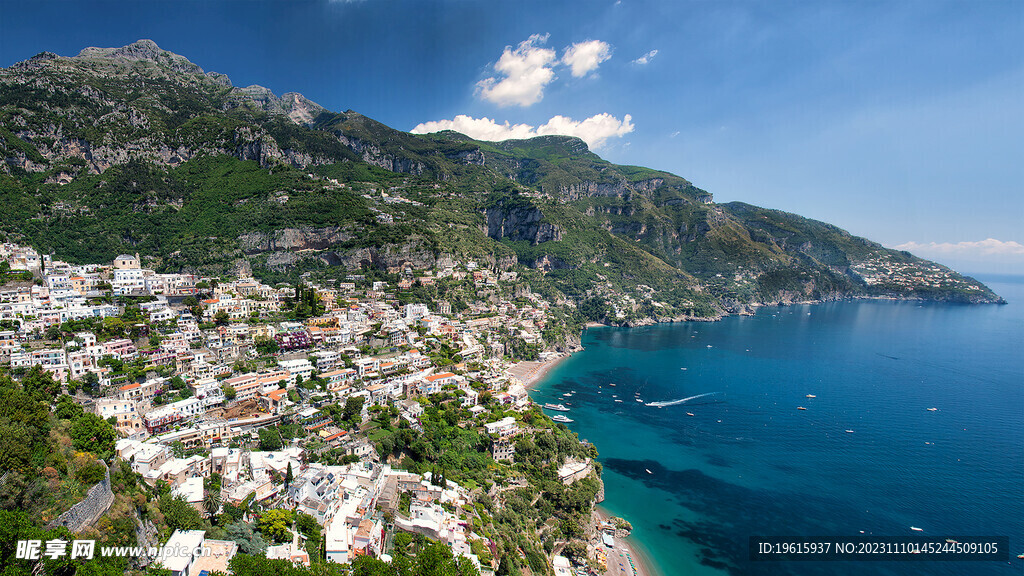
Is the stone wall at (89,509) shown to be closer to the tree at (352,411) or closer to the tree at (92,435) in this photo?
the tree at (92,435)

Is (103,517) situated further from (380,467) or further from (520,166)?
(520,166)

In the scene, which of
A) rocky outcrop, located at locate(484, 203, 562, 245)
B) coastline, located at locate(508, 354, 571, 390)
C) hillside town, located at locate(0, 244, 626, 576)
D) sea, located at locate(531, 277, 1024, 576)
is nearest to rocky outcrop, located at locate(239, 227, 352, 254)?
hillside town, located at locate(0, 244, 626, 576)

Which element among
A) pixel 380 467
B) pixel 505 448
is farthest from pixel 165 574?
pixel 505 448

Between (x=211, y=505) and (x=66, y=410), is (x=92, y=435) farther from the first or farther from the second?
(x=211, y=505)

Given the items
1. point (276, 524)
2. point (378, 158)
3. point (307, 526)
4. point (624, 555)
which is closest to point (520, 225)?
point (378, 158)

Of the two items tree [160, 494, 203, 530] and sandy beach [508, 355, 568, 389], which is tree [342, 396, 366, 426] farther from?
sandy beach [508, 355, 568, 389]
